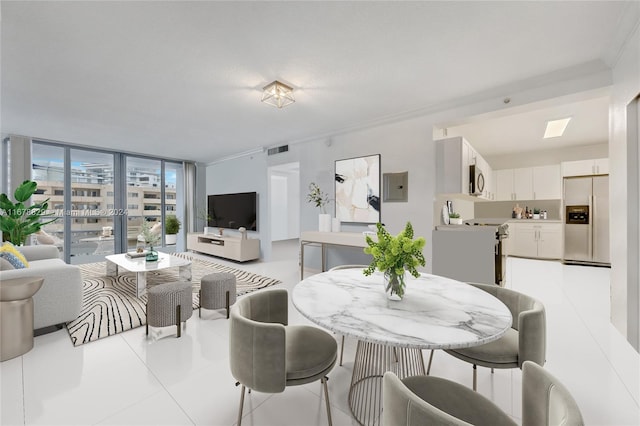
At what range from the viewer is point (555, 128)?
14.7 ft

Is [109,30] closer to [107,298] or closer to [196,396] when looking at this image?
[196,396]

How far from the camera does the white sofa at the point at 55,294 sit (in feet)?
7.51

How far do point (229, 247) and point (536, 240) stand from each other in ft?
22.8

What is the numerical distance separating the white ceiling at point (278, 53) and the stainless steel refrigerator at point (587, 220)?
424 cm

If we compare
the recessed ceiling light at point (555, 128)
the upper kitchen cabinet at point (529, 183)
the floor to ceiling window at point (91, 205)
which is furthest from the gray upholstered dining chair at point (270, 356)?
the upper kitchen cabinet at point (529, 183)

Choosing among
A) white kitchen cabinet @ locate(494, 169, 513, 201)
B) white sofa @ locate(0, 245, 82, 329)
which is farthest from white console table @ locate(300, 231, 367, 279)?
white kitchen cabinet @ locate(494, 169, 513, 201)

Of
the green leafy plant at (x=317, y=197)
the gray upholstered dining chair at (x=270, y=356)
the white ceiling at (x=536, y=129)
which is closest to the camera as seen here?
the gray upholstered dining chair at (x=270, y=356)

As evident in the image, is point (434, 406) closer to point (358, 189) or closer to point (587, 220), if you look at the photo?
point (358, 189)

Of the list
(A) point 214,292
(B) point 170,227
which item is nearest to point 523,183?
(A) point 214,292

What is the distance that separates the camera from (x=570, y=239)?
543cm

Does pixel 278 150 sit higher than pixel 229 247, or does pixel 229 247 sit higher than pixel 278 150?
pixel 278 150

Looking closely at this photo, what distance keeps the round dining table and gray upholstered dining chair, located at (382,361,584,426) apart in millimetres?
144

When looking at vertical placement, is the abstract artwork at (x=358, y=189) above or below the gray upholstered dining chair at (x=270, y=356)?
above

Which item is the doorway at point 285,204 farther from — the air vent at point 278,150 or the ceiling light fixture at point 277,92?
the ceiling light fixture at point 277,92
